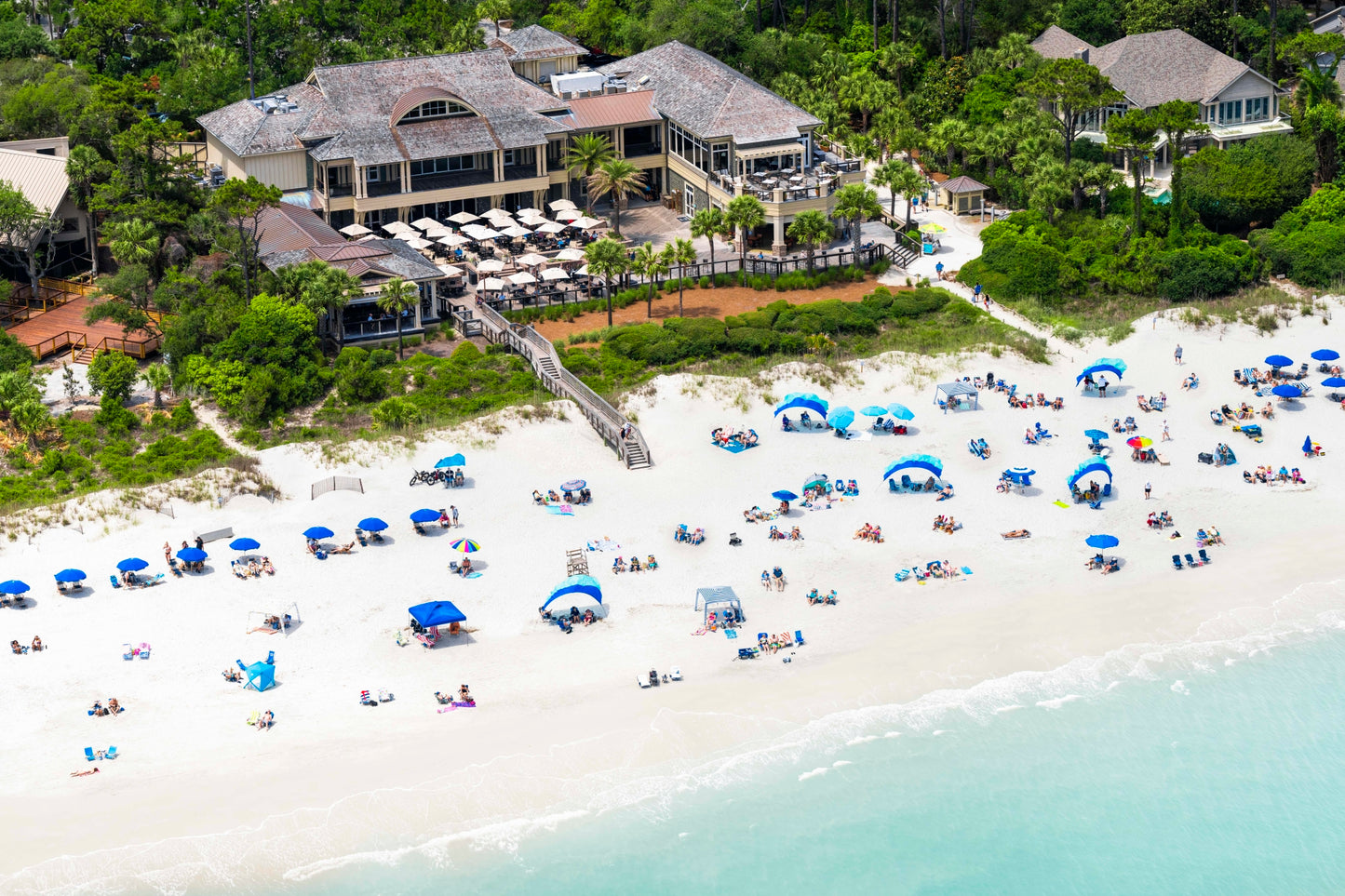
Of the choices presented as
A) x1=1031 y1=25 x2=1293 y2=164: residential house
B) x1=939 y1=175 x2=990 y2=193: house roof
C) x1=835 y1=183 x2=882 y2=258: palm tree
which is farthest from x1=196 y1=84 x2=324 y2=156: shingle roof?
x1=1031 y1=25 x2=1293 y2=164: residential house

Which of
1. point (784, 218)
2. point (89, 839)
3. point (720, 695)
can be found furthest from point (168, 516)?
point (784, 218)

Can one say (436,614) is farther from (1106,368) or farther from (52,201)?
(52,201)

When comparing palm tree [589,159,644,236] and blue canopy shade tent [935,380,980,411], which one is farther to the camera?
palm tree [589,159,644,236]

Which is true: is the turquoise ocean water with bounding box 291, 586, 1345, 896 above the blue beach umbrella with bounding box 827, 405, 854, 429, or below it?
below

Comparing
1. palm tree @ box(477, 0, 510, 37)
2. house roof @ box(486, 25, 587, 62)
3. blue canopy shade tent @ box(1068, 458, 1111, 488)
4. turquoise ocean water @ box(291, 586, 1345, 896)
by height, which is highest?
palm tree @ box(477, 0, 510, 37)

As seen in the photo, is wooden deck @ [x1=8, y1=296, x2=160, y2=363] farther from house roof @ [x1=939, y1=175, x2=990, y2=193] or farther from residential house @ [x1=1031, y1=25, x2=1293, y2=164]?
residential house @ [x1=1031, y1=25, x2=1293, y2=164]

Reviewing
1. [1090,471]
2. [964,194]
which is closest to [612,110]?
[964,194]

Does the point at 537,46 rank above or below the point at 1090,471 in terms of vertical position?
above
